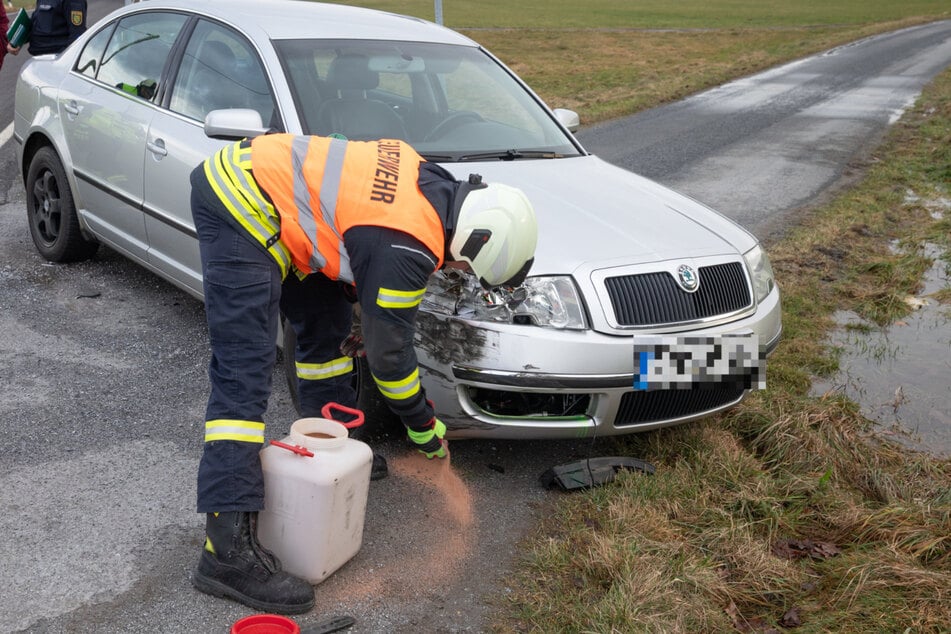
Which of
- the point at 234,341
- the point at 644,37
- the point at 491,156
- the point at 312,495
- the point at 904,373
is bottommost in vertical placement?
the point at 644,37

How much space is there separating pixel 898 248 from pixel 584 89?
34.9 ft

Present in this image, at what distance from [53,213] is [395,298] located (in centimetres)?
377

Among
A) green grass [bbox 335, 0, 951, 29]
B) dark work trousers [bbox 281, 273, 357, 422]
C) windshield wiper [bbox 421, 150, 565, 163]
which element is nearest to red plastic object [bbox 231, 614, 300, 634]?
dark work trousers [bbox 281, 273, 357, 422]

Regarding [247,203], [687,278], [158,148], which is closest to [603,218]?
[687,278]

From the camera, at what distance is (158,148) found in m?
4.50

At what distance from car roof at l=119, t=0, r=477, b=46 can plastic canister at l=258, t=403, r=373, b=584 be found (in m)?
2.26

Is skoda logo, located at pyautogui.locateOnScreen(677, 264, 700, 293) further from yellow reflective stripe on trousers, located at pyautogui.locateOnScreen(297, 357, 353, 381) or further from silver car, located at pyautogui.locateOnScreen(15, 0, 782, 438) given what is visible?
yellow reflective stripe on trousers, located at pyautogui.locateOnScreen(297, 357, 353, 381)

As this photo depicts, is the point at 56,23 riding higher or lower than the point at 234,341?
lower

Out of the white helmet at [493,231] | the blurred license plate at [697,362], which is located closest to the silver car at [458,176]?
the blurred license plate at [697,362]

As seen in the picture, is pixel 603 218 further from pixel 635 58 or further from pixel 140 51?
pixel 635 58

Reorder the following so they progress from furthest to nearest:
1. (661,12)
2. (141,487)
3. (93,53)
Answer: (661,12) → (93,53) → (141,487)

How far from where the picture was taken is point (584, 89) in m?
17.2

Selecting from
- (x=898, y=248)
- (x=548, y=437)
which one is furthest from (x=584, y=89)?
(x=548, y=437)

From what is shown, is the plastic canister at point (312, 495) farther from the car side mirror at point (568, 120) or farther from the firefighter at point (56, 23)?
the firefighter at point (56, 23)
